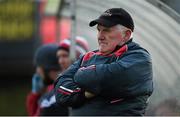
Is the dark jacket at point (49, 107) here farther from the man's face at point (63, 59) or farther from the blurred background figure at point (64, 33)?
the blurred background figure at point (64, 33)

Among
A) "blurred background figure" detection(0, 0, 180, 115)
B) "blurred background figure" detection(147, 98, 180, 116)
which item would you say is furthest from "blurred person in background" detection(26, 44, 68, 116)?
"blurred background figure" detection(147, 98, 180, 116)

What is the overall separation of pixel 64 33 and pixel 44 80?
3.31 metres

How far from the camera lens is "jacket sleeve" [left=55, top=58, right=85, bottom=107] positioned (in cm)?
446

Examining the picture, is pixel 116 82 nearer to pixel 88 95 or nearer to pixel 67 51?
pixel 88 95

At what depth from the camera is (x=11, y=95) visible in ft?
48.0

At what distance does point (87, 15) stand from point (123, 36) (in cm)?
228

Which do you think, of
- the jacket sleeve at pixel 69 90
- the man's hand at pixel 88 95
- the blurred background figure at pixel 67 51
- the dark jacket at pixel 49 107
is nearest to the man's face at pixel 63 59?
the blurred background figure at pixel 67 51

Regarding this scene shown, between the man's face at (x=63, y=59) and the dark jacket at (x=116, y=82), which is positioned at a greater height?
the dark jacket at (x=116, y=82)

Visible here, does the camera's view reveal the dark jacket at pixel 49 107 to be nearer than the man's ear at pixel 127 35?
No

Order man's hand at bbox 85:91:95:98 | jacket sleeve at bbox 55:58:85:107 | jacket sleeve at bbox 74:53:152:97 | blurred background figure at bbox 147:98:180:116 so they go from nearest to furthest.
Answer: jacket sleeve at bbox 74:53:152:97 → man's hand at bbox 85:91:95:98 → jacket sleeve at bbox 55:58:85:107 → blurred background figure at bbox 147:98:180:116

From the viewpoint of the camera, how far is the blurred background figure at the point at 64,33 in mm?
5012

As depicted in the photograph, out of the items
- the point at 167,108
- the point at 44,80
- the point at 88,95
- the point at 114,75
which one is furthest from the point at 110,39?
the point at 44,80

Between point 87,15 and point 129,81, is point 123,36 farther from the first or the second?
point 87,15

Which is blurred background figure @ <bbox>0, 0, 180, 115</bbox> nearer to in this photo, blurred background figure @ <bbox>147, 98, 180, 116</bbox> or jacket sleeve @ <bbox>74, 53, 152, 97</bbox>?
blurred background figure @ <bbox>147, 98, 180, 116</bbox>
